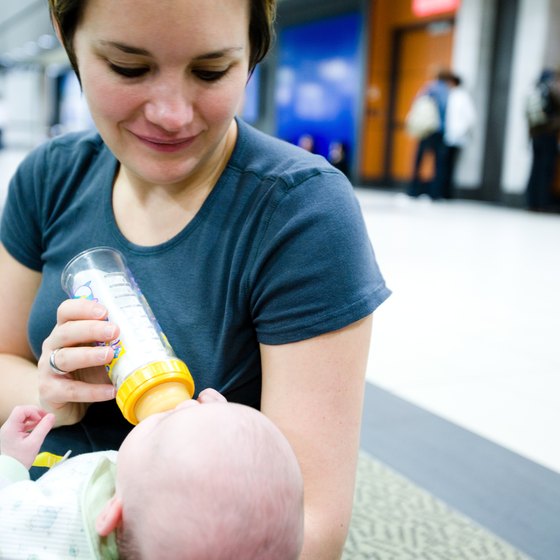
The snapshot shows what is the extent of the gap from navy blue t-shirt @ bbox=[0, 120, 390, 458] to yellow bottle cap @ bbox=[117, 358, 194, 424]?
131 millimetres

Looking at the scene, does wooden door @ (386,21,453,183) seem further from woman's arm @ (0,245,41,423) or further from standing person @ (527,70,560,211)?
woman's arm @ (0,245,41,423)

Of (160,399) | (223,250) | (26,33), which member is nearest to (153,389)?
(160,399)

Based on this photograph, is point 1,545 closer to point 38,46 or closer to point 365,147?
point 365,147

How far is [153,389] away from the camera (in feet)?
2.50

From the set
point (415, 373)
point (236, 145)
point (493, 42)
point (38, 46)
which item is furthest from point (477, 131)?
point (38, 46)

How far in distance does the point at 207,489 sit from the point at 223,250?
0.33m

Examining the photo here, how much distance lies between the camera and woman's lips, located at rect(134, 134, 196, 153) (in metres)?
0.88

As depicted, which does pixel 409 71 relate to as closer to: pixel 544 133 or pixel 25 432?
pixel 544 133

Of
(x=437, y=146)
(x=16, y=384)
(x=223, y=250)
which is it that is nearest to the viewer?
(x=223, y=250)

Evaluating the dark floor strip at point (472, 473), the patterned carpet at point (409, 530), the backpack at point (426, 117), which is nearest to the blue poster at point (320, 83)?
the backpack at point (426, 117)

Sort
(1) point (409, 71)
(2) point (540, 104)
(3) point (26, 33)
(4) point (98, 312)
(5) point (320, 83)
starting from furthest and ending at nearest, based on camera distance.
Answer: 1. (3) point (26, 33)
2. (5) point (320, 83)
3. (1) point (409, 71)
4. (2) point (540, 104)
5. (4) point (98, 312)

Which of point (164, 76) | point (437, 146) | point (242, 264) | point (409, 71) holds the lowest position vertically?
point (242, 264)

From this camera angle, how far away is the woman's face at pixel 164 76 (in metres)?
0.77

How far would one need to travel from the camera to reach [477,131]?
30.1ft
